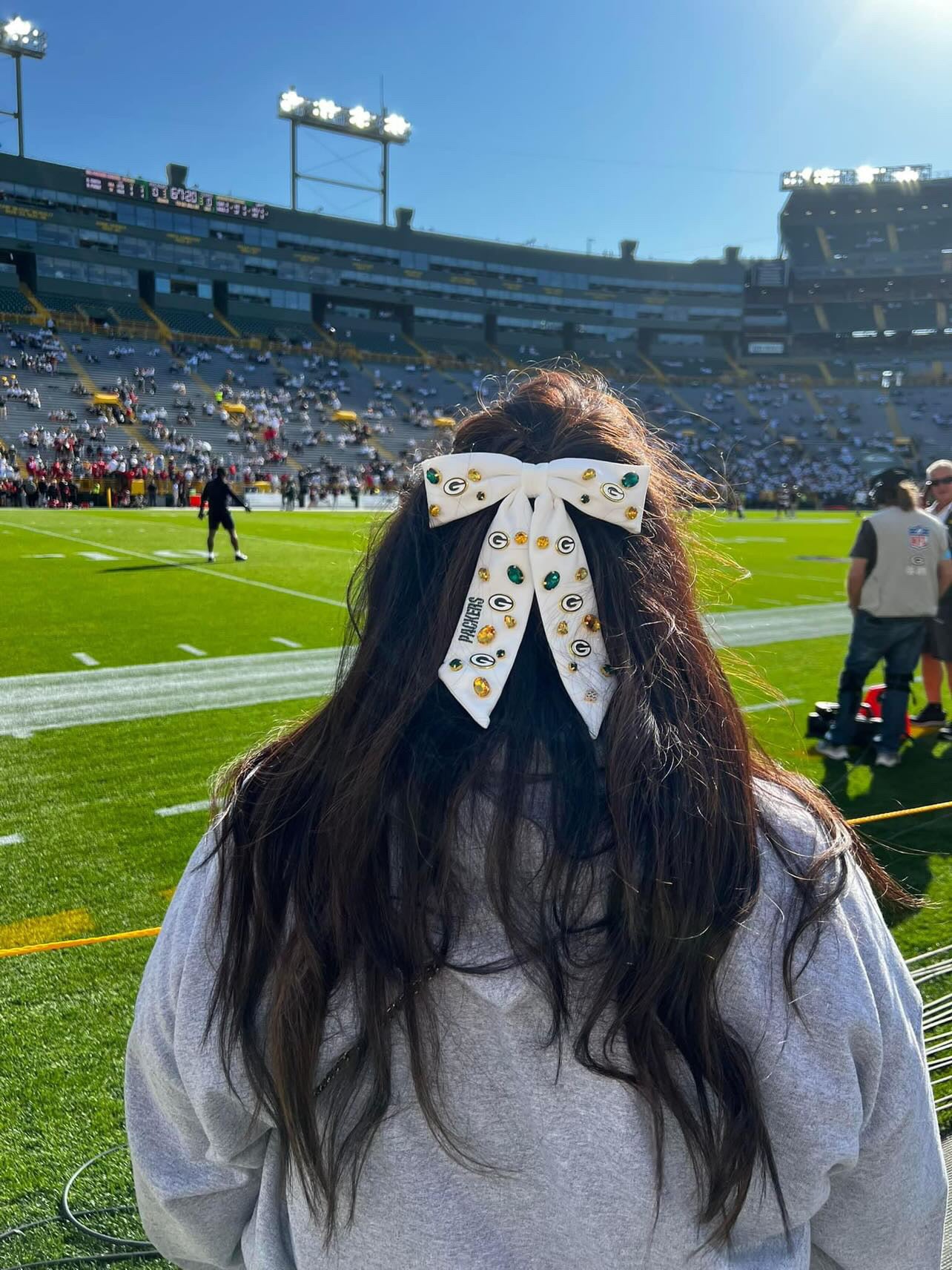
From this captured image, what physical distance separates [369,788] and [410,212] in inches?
2616

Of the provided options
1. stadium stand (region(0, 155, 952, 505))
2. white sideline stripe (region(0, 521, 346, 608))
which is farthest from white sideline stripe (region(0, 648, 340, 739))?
stadium stand (region(0, 155, 952, 505))

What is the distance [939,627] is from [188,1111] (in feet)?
20.0

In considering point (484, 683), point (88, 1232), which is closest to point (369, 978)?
point (484, 683)

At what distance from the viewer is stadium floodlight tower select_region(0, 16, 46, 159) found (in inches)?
1758

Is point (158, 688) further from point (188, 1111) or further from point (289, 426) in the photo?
point (289, 426)

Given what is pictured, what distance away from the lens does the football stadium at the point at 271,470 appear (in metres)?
2.92

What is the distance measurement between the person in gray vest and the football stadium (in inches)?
17.7

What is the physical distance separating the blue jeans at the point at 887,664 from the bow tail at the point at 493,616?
16.1 ft

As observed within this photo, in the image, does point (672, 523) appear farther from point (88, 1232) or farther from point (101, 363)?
point (101, 363)

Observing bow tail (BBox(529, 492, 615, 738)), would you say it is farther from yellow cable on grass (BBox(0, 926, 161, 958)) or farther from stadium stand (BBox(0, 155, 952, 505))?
stadium stand (BBox(0, 155, 952, 505))

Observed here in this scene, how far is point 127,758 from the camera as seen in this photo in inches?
218

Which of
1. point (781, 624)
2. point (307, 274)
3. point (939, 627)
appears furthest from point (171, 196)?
point (939, 627)

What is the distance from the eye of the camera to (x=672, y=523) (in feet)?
3.48

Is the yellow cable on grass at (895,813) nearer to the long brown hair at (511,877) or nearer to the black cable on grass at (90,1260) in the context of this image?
the black cable on grass at (90,1260)
